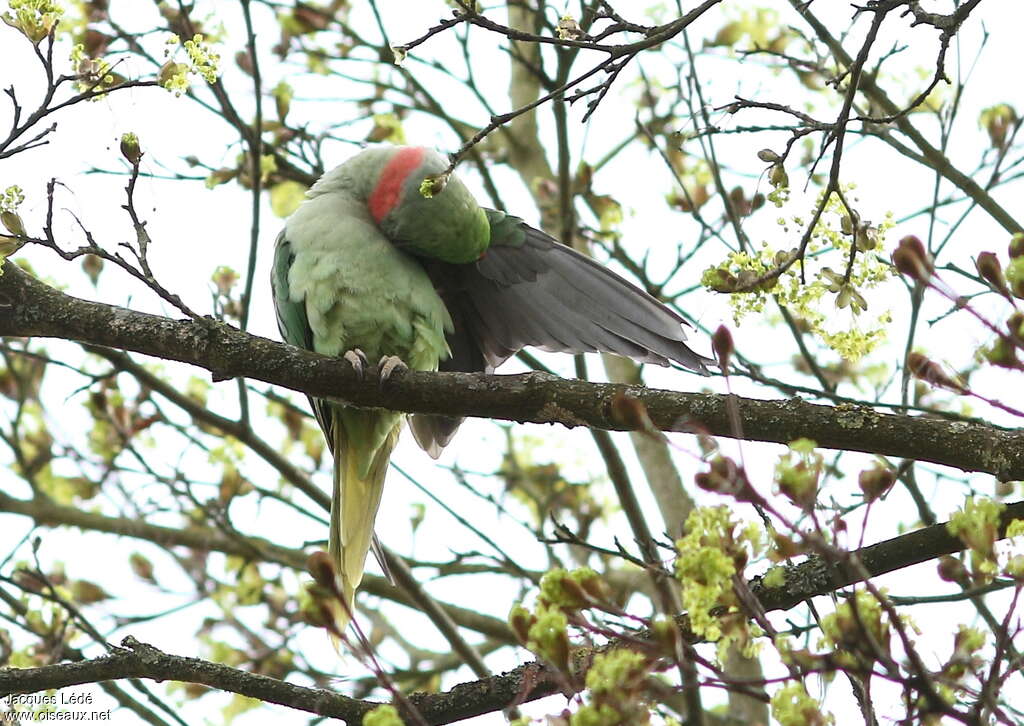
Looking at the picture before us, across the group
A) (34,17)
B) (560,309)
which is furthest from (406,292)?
(34,17)

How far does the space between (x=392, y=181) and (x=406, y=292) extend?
555mm

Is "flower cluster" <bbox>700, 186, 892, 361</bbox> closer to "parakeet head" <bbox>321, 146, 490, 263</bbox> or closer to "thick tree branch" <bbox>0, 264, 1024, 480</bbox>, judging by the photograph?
"thick tree branch" <bbox>0, 264, 1024, 480</bbox>

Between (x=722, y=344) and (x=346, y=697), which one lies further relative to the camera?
(x=346, y=697)

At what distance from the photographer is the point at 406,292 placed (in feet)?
15.6

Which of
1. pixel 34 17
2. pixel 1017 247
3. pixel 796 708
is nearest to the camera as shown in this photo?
pixel 796 708

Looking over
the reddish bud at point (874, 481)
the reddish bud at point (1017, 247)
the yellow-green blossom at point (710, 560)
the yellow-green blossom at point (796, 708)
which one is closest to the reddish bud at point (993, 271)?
the reddish bud at point (1017, 247)

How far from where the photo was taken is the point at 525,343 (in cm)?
489

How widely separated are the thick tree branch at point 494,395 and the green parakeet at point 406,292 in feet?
3.98

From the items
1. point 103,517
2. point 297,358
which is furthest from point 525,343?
point 103,517

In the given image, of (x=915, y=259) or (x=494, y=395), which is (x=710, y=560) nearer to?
(x=915, y=259)

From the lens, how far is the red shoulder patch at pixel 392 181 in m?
4.93

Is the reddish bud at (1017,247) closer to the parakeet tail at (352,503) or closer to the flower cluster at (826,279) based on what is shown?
the flower cluster at (826,279)

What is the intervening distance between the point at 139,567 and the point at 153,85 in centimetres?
401

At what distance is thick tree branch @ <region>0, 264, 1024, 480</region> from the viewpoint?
2719 millimetres
